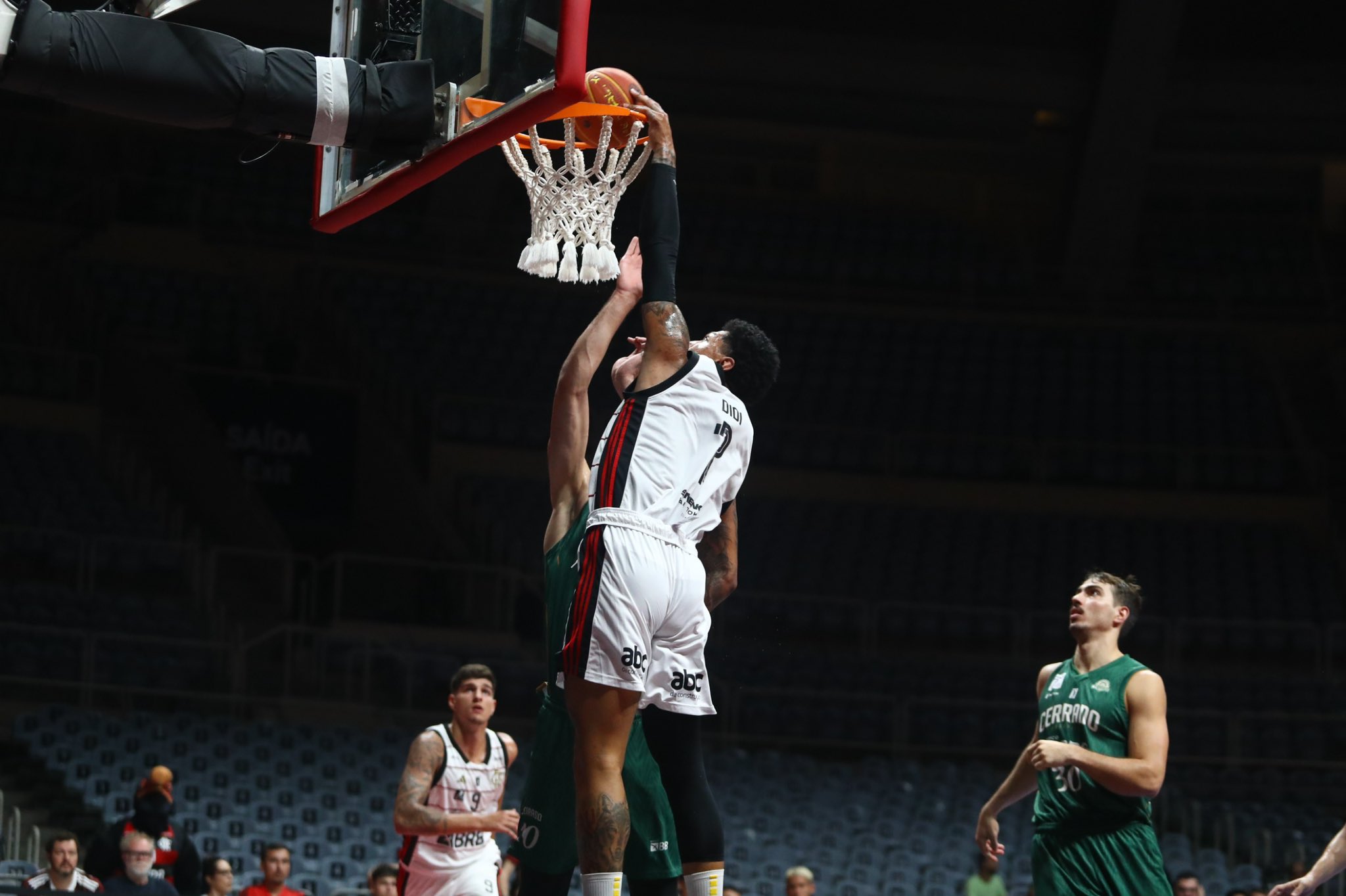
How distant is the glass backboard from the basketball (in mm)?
555

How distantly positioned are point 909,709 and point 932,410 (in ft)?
15.1

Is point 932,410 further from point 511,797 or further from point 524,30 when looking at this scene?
point 524,30

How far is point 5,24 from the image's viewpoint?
164 inches

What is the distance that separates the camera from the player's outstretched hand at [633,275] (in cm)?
549

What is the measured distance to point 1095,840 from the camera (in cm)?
575

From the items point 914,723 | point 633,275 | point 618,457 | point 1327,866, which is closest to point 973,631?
point 914,723

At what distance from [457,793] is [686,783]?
238cm

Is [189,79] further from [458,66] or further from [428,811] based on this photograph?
[428,811]

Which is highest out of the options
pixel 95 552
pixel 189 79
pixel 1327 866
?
pixel 189 79

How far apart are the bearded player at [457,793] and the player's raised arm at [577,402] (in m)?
1.64

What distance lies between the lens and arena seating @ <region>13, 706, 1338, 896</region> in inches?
478

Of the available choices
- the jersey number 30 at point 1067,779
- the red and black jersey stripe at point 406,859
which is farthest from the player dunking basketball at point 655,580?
the red and black jersey stripe at point 406,859

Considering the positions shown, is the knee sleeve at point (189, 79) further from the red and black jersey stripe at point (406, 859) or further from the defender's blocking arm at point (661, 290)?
the red and black jersey stripe at point (406, 859)

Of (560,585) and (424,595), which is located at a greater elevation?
(560,585)
